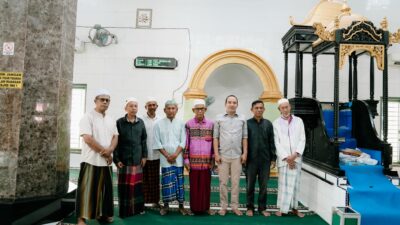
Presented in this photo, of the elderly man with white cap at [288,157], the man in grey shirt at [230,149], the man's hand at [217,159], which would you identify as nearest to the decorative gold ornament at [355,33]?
the elderly man with white cap at [288,157]

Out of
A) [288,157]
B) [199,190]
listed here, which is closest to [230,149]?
[199,190]

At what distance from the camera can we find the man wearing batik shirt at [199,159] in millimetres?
3365

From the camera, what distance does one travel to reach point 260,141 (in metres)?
3.46

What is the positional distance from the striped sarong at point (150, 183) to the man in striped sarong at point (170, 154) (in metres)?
0.21

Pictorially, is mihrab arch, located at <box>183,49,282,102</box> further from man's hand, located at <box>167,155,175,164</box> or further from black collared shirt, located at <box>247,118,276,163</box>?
man's hand, located at <box>167,155,175,164</box>

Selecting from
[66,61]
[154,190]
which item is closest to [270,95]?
[154,190]

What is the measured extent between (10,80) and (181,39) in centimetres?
352

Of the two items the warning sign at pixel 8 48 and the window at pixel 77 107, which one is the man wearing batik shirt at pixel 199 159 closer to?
the warning sign at pixel 8 48

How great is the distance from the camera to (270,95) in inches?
220

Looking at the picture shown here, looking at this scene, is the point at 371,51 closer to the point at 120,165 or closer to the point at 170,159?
the point at 170,159

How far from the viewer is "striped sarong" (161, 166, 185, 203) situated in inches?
133

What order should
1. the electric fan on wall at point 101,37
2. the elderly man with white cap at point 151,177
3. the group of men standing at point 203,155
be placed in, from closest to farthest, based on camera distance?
the group of men standing at point 203,155, the elderly man with white cap at point 151,177, the electric fan on wall at point 101,37

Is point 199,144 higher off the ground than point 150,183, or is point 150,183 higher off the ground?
point 199,144

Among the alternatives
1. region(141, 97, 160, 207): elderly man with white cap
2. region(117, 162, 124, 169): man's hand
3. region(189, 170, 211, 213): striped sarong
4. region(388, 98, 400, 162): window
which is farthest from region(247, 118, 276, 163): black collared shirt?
region(388, 98, 400, 162): window
